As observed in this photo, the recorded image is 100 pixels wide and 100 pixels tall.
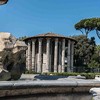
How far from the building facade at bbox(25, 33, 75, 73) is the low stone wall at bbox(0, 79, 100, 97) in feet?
158

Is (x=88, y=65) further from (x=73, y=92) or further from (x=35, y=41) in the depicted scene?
(x=73, y=92)

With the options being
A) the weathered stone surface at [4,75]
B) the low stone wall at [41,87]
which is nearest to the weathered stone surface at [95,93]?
the low stone wall at [41,87]

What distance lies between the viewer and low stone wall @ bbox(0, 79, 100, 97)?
187 inches

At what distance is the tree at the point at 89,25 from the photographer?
223ft

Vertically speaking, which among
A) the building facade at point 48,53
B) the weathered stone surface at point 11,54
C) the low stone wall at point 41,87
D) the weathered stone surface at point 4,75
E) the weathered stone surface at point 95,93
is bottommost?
the weathered stone surface at point 95,93

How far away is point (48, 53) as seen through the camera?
55.2m

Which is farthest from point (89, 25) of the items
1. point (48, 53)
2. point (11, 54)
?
point (11, 54)

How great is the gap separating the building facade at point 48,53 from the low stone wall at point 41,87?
4805 centimetres

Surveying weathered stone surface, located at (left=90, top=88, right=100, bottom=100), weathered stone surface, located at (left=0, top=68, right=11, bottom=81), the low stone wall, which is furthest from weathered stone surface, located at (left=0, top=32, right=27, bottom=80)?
weathered stone surface, located at (left=90, top=88, right=100, bottom=100)

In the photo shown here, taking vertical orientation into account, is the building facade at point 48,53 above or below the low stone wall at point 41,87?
above

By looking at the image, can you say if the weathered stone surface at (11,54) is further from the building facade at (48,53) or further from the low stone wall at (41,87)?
the building facade at (48,53)

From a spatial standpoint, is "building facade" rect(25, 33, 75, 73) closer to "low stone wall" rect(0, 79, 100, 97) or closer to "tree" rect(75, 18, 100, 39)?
"tree" rect(75, 18, 100, 39)

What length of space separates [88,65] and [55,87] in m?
58.2

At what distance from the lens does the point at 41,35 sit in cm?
5409
